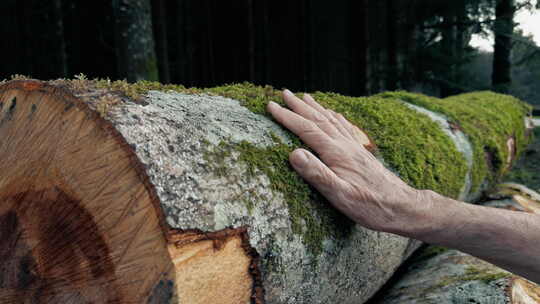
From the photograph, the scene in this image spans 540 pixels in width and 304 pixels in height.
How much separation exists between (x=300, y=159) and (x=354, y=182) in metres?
0.21

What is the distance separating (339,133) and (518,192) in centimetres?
278

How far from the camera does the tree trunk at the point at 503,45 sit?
9914mm

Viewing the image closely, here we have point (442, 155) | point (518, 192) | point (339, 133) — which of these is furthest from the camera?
point (518, 192)

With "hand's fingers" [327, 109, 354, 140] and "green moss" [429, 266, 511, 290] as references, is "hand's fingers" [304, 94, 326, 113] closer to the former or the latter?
"hand's fingers" [327, 109, 354, 140]

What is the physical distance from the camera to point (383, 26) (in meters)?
10.0

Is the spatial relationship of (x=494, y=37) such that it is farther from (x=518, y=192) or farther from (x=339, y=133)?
(x=339, y=133)

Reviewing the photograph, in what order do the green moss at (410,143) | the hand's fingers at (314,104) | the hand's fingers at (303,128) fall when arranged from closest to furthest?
the hand's fingers at (303,128)
the hand's fingers at (314,104)
the green moss at (410,143)

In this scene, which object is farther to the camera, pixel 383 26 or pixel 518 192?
pixel 383 26

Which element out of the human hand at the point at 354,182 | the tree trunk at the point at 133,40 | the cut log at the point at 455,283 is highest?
the tree trunk at the point at 133,40

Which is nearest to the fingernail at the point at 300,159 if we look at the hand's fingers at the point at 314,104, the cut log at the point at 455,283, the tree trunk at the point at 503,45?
the hand's fingers at the point at 314,104

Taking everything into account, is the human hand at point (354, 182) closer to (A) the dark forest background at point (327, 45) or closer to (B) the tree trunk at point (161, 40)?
(B) the tree trunk at point (161, 40)

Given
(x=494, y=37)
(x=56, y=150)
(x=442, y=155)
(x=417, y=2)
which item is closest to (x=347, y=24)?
(x=417, y=2)

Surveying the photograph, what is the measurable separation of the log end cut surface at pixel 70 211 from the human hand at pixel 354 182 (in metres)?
0.61

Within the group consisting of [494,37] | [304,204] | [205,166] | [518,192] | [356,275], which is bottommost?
[518,192]
